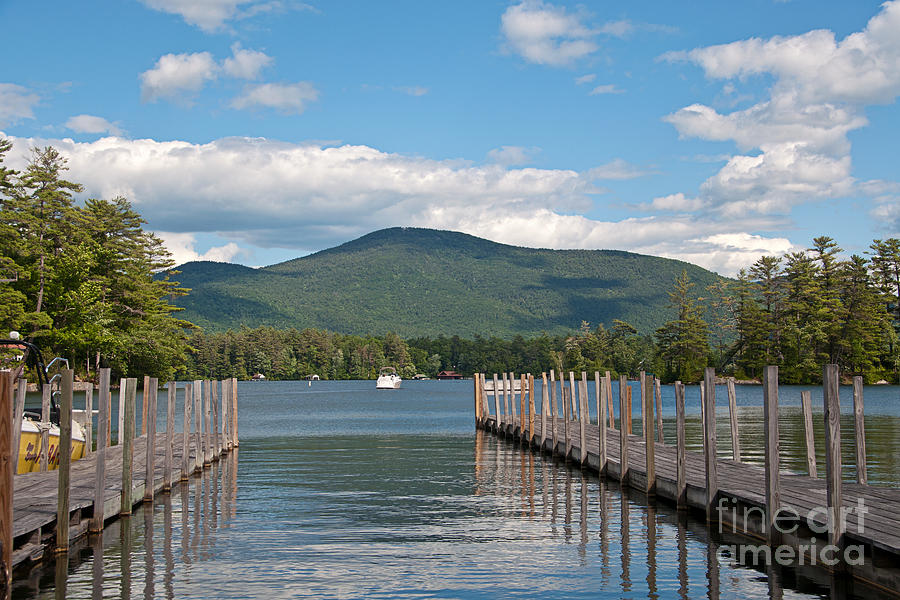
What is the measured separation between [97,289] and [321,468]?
2037 inches

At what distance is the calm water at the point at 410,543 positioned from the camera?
12.0 meters

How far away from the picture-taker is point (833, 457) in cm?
1109

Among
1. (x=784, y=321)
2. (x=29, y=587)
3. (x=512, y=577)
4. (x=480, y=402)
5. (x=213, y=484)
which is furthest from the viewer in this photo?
(x=784, y=321)

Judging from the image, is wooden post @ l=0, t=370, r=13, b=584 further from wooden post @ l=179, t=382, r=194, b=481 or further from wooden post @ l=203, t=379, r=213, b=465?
wooden post @ l=203, t=379, r=213, b=465

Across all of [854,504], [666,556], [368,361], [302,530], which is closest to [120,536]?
[302,530]

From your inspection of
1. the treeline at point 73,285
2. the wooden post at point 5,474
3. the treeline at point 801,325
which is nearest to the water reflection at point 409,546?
the wooden post at point 5,474

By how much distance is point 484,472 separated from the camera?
26.1 m

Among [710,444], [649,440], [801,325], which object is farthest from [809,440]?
[801,325]

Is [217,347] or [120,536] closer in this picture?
[120,536]

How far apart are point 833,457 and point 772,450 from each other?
5.05 ft

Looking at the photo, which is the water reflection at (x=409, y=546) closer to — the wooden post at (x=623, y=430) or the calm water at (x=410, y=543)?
the calm water at (x=410, y=543)

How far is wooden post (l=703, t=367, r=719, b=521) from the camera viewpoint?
605 inches

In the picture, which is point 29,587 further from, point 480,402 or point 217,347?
point 217,347

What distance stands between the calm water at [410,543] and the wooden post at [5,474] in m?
1.64
